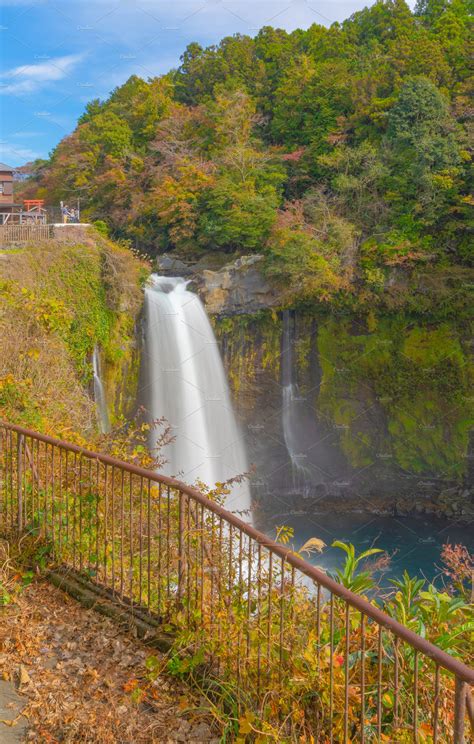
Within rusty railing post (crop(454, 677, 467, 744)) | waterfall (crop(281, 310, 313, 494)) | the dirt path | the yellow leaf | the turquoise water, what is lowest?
the turquoise water

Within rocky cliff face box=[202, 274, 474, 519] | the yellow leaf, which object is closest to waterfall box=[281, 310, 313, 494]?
rocky cliff face box=[202, 274, 474, 519]

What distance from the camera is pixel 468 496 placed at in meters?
15.4

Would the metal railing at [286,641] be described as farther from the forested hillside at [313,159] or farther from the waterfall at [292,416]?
the waterfall at [292,416]

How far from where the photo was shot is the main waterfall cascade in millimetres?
15109

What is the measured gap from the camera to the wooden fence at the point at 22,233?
41.0 ft

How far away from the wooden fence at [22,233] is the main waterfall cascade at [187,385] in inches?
121

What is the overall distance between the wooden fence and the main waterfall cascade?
10.1 feet

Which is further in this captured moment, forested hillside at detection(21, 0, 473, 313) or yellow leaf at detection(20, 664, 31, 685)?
forested hillside at detection(21, 0, 473, 313)

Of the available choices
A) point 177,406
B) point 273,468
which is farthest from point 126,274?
point 273,468

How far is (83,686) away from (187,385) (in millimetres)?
12495

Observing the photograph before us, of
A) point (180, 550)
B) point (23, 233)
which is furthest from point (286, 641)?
point (23, 233)

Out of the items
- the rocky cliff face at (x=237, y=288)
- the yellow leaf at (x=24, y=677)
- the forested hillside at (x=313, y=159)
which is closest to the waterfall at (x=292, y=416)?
the rocky cliff face at (x=237, y=288)

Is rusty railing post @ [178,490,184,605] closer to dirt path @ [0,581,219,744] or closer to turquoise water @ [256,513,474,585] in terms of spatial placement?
dirt path @ [0,581,219,744]

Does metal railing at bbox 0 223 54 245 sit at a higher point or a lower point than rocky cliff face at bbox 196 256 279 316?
higher
